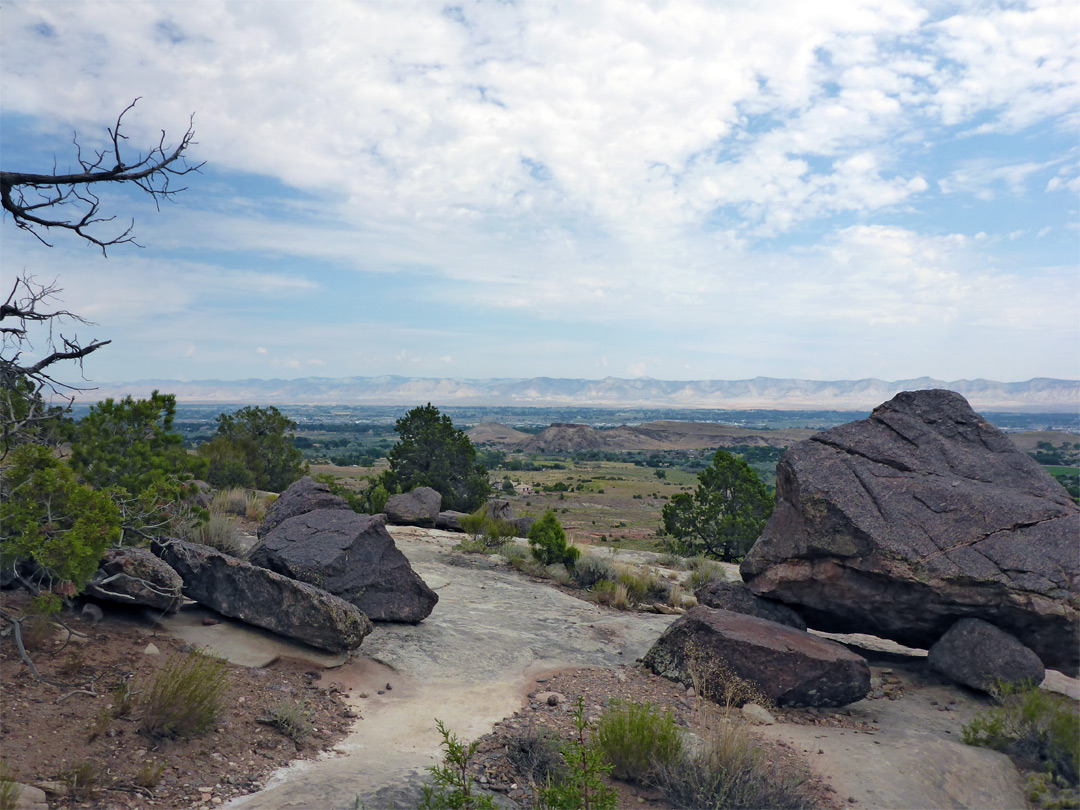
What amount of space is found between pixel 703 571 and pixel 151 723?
1450 cm

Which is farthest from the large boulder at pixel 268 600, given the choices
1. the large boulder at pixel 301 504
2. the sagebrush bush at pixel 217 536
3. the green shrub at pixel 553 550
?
the green shrub at pixel 553 550

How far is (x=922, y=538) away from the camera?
10414 millimetres

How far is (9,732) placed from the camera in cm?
577

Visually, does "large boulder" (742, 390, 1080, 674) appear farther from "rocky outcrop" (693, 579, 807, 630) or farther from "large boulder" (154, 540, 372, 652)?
"large boulder" (154, 540, 372, 652)

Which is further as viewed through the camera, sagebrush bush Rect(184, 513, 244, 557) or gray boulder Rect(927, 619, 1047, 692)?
sagebrush bush Rect(184, 513, 244, 557)

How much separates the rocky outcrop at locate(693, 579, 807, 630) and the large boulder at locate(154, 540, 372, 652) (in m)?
6.16

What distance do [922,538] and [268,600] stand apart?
9776 mm

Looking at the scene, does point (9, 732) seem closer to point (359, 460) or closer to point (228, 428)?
point (228, 428)

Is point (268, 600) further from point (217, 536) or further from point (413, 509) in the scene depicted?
point (413, 509)

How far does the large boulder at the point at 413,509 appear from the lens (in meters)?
21.9

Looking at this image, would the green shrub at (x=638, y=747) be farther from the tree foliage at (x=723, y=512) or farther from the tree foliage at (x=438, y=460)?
the tree foliage at (x=438, y=460)

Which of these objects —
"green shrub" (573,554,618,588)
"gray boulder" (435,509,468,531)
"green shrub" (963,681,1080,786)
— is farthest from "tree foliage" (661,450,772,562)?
"green shrub" (963,681,1080,786)

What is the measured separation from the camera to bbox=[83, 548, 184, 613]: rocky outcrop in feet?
27.5

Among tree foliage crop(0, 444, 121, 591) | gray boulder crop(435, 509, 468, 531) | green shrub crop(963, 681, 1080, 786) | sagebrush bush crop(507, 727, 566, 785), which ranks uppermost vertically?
tree foliage crop(0, 444, 121, 591)
